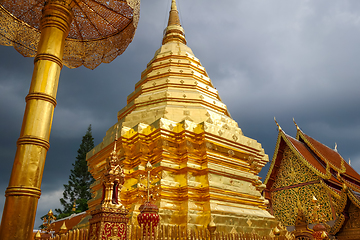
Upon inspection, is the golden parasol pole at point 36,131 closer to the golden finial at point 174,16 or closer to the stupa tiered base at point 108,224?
the stupa tiered base at point 108,224

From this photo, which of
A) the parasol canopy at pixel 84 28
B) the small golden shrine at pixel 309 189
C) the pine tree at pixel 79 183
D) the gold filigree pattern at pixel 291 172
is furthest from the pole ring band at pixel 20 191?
the pine tree at pixel 79 183

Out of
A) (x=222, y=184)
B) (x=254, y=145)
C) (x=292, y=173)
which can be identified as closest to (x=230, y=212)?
(x=222, y=184)

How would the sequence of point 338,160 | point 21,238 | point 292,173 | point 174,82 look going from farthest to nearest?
point 338,160 → point 292,173 → point 174,82 → point 21,238

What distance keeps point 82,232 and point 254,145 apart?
4.81 meters

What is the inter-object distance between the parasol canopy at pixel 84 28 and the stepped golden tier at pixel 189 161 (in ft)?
6.64

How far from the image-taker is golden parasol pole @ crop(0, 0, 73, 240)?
2.74m

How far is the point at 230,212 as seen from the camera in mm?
5738

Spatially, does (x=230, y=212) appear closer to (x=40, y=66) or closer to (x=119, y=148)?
(x=119, y=148)

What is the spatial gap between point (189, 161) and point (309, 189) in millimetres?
5742

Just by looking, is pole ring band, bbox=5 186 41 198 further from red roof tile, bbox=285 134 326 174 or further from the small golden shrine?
red roof tile, bbox=285 134 326 174

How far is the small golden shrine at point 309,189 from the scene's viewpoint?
316 inches

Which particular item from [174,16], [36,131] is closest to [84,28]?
[36,131]

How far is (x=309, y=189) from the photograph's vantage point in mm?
9969

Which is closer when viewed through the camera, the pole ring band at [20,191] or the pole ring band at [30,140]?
the pole ring band at [20,191]
